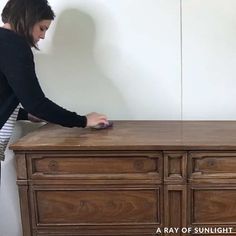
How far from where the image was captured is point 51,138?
153cm

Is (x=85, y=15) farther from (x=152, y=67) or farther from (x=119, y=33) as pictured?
(x=152, y=67)

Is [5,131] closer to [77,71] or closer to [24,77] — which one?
[24,77]

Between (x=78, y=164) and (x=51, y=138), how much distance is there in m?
0.18

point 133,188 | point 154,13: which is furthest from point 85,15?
point 133,188

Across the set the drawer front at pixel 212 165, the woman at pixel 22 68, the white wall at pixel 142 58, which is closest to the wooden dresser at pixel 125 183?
the drawer front at pixel 212 165

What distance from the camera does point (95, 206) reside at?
1487 mm

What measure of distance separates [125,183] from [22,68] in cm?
61

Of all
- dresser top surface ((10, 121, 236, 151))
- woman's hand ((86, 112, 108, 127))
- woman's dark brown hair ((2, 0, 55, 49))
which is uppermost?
woman's dark brown hair ((2, 0, 55, 49))

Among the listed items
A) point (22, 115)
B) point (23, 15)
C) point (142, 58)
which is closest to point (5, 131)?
point (22, 115)

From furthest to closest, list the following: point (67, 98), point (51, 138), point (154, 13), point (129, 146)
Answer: point (67, 98), point (154, 13), point (51, 138), point (129, 146)

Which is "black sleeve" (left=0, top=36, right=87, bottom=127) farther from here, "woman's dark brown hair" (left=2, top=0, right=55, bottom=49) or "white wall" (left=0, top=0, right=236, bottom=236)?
"white wall" (left=0, top=0, right=236, bottom=236)

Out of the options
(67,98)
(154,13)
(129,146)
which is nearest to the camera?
(129,146)

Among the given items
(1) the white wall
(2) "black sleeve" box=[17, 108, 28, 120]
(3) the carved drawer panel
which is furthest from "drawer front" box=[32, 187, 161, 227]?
(1) the white wall

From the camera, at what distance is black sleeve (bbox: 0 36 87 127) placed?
4.33ft
